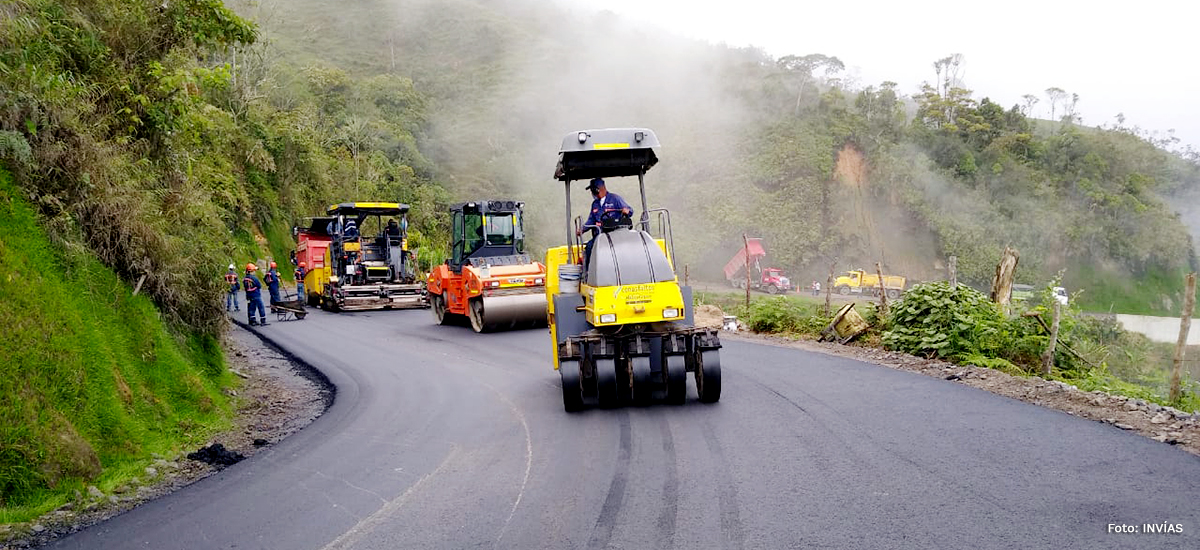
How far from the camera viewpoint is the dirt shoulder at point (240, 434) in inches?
187

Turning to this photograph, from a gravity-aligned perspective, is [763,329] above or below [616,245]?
below

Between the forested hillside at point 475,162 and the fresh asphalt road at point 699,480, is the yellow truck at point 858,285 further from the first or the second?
the fresh asphalt road at point 699,480

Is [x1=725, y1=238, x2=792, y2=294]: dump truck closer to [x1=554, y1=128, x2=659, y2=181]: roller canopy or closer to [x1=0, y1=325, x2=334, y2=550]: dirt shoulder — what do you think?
[x1=0, y1=325, x2=334, y2=550]: dirt shoulder

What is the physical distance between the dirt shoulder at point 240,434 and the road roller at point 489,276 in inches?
161

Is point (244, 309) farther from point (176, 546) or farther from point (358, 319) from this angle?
point (176, 546)

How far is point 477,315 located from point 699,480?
1116 centimetres

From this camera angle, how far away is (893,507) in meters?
4.68

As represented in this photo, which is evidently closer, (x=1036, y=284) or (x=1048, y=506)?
(x=1048, y=506)

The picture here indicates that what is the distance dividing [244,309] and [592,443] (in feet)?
65.3

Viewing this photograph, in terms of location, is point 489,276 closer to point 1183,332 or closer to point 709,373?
point 709,373

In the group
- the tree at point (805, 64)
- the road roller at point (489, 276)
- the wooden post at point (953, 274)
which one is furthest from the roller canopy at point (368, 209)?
the tree at point (805, 64)

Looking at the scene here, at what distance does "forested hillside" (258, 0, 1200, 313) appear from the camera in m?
43.2

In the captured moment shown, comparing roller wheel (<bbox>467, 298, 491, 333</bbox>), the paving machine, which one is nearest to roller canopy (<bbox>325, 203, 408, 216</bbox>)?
the paving machine

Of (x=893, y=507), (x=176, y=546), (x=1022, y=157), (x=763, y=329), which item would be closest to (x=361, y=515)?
(x=176, y=546)
